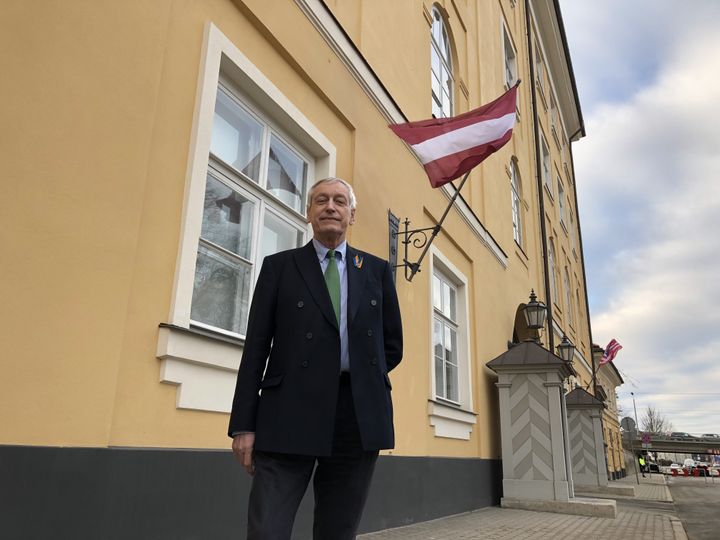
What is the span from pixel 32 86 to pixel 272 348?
→ 1695mm

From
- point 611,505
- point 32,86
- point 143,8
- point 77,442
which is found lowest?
point 611,505

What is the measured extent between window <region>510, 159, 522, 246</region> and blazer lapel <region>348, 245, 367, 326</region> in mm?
12787

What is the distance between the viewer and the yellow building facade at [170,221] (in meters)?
2.67

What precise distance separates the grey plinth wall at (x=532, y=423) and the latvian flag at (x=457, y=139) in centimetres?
445

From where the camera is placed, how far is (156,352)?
3.34 metres

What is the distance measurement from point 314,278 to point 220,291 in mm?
2004

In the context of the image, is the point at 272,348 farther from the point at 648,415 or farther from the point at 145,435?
the point at 648,415

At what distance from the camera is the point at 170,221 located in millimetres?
3551

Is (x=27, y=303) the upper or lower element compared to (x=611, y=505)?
upper

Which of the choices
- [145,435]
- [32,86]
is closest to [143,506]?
[145,435]

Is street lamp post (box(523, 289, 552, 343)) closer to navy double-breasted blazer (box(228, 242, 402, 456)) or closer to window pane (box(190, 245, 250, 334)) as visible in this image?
window pane (box(190, 245, 250, 334))

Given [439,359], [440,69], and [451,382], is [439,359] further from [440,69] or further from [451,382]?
[440,69]

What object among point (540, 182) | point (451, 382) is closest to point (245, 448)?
point (451, 382)

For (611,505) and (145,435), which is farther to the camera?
(611,505)
